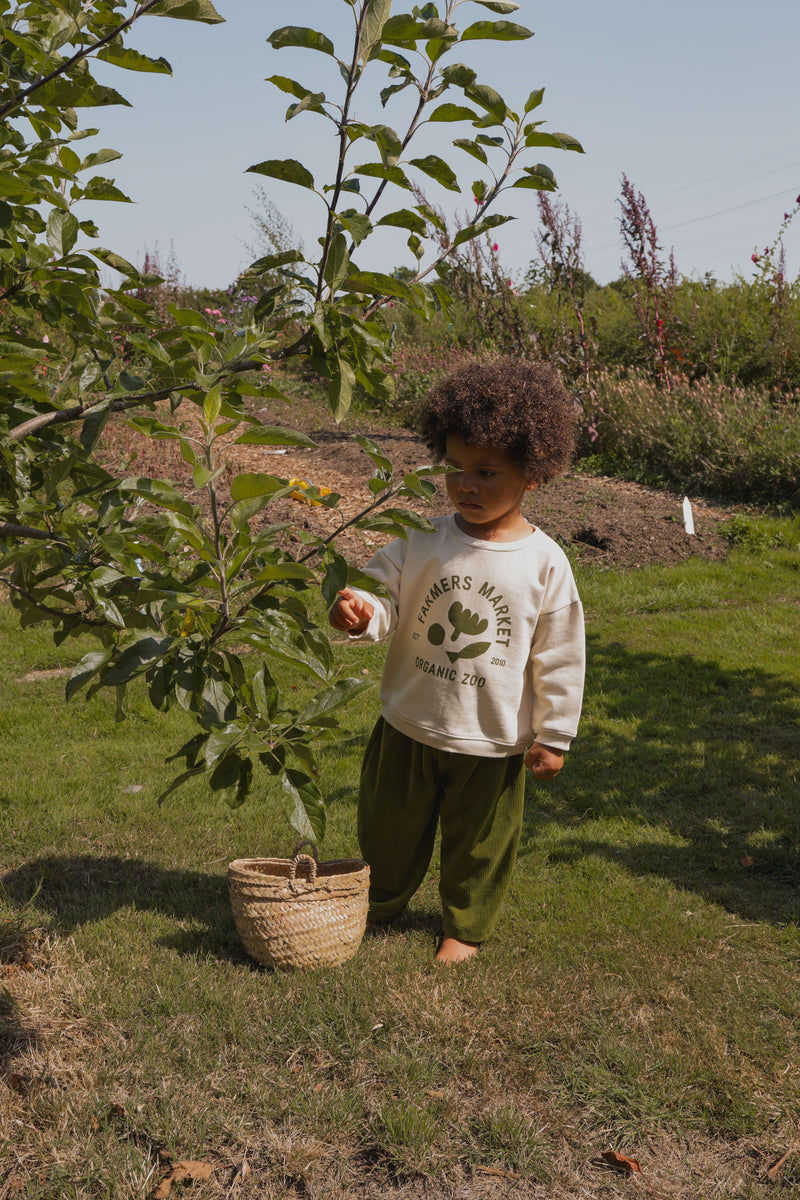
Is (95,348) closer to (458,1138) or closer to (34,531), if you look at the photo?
(34,531)

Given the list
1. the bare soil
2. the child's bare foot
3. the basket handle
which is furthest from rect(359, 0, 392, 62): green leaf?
the bare soil

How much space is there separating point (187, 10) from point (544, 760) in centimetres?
199

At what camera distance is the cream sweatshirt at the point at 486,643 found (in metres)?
2.79

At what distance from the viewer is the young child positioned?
279 centimetres

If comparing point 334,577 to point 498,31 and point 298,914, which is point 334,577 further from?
point 298,914

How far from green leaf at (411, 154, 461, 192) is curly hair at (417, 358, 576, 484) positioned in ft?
3.13

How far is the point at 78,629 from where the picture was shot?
7.63 feet

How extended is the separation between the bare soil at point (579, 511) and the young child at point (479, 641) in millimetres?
3413

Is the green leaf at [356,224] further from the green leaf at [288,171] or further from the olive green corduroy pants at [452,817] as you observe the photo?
the olive green corduroy pants at [452,817]

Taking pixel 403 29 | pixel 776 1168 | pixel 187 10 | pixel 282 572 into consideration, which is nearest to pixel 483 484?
pixel 282 572

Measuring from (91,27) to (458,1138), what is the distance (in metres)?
2.47

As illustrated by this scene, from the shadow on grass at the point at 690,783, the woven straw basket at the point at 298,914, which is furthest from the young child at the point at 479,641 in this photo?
the shadow on grass at the point at 690,783

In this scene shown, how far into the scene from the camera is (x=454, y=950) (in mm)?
2949

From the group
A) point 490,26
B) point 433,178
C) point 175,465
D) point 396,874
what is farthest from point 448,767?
point 175,465
